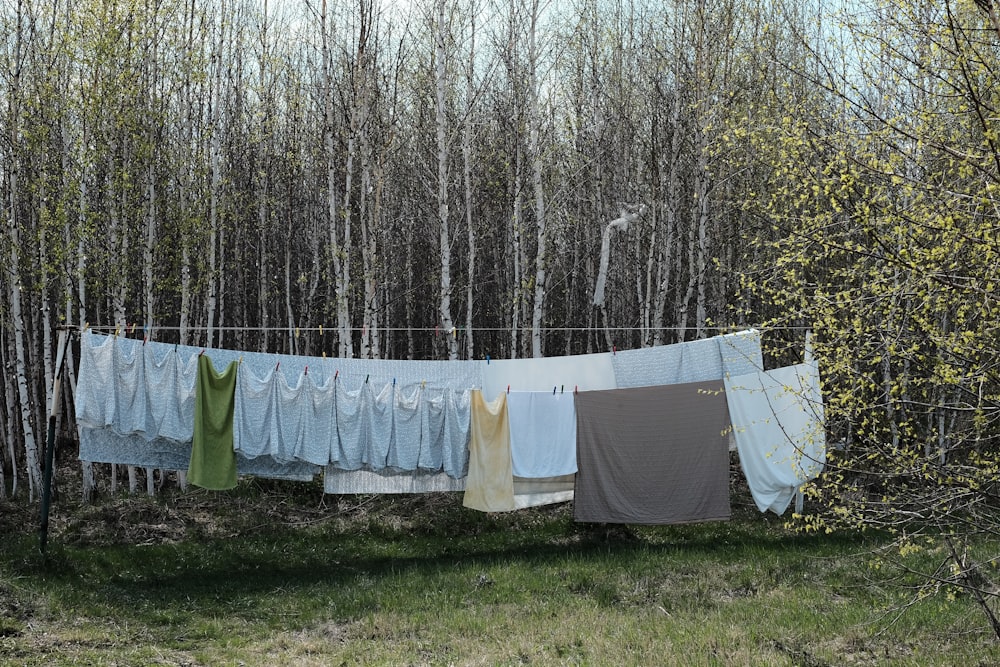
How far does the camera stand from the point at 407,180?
16.2 meters

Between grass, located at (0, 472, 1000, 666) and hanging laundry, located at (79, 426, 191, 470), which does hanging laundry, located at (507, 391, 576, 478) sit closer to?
grass, located at (0, 472, 1000, 666)

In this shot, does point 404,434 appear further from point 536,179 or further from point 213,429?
point 536,179

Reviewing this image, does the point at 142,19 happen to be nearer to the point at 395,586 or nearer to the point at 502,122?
the point at 502,122

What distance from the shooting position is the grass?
235 inches

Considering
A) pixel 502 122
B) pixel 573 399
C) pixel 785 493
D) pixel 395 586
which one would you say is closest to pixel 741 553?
pixel 785 493

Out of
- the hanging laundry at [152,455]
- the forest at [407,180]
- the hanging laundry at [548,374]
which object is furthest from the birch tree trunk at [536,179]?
the hanging laundry at [152,455]

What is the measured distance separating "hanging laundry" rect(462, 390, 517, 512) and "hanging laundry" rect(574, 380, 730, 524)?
736mm

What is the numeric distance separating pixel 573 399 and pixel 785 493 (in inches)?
87.6

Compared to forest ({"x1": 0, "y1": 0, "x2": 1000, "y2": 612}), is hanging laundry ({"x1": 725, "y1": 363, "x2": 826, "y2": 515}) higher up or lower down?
lower down

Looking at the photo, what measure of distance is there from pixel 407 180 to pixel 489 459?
8.79m

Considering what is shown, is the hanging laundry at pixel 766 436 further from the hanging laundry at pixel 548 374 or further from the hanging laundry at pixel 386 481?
the hanging laundry at pixel 386 481

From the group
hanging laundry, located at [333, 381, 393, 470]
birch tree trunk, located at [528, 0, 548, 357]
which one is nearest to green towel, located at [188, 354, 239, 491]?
hanging laundry, located at [333, 381, 393, 470]

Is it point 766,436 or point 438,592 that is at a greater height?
point 766,436

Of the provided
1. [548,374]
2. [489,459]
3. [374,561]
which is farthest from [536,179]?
[374,561]
